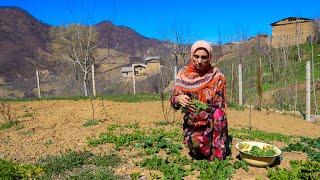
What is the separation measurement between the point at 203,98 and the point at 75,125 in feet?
12.3

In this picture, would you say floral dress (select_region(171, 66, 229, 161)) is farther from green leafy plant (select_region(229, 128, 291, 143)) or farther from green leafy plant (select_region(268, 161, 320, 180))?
green leafy plant (select_region(229, 128, 291, 143))

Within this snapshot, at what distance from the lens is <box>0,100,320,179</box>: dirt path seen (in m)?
5.68

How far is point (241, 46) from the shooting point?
19156 mm

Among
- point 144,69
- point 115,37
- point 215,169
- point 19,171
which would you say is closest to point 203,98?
point 215,169

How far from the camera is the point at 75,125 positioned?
24.4ft

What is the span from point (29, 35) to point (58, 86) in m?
65.6

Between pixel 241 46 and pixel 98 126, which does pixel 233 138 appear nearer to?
pixel 98 126

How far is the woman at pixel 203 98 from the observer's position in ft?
14.3

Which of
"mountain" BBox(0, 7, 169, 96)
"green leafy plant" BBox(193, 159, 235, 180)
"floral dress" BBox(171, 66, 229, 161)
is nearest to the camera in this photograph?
"green leafy plant" BBox(193, 159, 235, 180)

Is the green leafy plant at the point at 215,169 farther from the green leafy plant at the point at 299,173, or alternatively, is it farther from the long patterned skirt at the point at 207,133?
the green leafy plant at the point at 299,173

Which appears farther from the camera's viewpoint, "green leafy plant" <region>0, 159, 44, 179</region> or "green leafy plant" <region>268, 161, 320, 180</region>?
"green leafy plant" <region>0, 159, 44, 179</region>

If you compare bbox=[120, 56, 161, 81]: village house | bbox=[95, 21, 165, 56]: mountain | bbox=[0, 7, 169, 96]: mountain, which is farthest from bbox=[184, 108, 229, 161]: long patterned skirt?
→ bbox=[0, 7, 169, 96]: mountain

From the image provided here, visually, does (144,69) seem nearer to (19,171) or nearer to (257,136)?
(257,136)

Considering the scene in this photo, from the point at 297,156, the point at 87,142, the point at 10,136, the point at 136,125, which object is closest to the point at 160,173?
the point at 87,142
